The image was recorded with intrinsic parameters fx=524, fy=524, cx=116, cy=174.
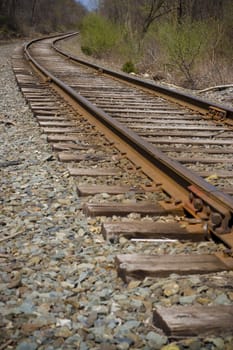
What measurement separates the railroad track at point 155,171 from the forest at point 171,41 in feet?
16.3

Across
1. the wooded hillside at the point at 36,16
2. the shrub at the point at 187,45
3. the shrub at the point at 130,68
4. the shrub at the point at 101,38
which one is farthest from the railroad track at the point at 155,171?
the wooded hillside at the point at 36,16

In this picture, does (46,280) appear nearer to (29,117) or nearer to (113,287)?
(113,287)

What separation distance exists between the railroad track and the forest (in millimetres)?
4971

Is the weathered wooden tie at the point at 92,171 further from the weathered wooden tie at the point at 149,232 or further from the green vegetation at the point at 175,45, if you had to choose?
the green vegetation at the point at 175,45

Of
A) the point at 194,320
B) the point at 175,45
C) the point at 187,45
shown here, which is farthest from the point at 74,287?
the point at 175,45

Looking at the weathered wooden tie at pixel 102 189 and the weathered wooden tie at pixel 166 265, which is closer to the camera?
the weathered wooden tie at pixel 166 265

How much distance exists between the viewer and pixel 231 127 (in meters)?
6.59

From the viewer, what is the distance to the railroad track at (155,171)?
257 centimetres

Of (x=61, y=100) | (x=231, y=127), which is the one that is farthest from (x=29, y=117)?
(x=231, y=127)

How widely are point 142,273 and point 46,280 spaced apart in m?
0.46

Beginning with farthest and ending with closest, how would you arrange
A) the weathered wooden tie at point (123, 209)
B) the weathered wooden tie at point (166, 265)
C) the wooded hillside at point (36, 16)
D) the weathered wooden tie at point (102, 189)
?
the wooded hillside at point (36, 16) < the weathered wooden tie at point (102, 189) < the weathered wooden tie at point (123, 209) < the weathered wooden tie at point (166, 265)

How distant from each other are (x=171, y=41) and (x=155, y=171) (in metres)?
10.5

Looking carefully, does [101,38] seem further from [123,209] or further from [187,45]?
[123,209]

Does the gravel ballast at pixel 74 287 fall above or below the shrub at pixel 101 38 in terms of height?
below
